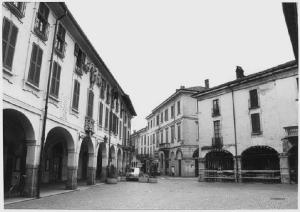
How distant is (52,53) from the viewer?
13.0m

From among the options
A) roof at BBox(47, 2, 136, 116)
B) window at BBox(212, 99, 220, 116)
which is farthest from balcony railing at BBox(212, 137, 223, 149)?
roof at BBox(47, 2, 136, 116)

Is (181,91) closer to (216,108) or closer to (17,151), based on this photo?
(216,108)

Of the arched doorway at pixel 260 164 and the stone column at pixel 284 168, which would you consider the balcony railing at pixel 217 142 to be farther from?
the stone column at pixel 284 168

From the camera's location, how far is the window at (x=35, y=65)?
38.0 ft

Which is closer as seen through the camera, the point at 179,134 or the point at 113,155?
the point at 113,155

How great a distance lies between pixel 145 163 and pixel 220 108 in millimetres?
30700

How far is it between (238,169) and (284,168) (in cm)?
413

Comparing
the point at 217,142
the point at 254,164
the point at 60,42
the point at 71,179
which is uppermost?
the point at 60,42

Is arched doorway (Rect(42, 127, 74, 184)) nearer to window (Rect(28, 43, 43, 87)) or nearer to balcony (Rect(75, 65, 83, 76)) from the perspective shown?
balcony (Rect(75, 65, 83, 76))

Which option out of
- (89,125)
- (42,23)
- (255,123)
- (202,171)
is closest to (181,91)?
(202,171)

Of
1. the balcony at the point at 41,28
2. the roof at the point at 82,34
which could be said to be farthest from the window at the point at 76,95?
the balcony at the point at 41,28

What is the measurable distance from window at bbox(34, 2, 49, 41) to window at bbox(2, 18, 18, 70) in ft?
5.83

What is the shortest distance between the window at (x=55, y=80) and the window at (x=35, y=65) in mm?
1314

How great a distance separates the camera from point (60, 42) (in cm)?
1464
